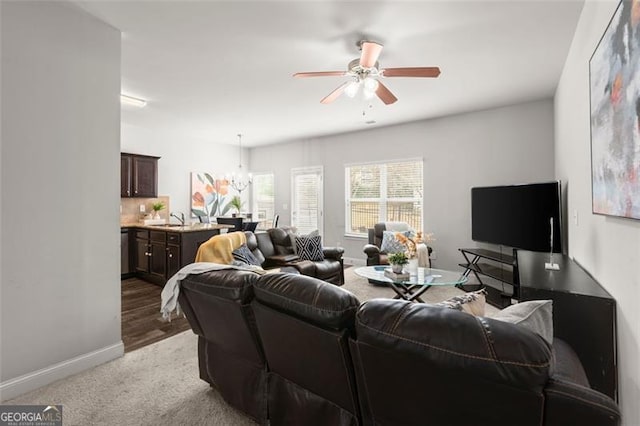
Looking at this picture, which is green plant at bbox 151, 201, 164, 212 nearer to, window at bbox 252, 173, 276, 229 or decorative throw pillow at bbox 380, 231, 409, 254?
window at bbox 252, 173, 276, 229

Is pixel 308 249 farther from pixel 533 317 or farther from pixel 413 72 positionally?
pixel 533 317

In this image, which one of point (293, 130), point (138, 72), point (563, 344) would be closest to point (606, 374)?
point (563, 344)

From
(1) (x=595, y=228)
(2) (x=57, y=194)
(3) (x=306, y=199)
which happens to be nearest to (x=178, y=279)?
(2) (x=57, y=194)

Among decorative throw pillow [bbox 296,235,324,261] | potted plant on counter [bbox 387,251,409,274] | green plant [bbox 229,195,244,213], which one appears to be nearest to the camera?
potted plant on counter [bbox 387,251,409,274]

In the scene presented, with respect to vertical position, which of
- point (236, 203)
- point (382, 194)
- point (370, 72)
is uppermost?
point (370, 72)

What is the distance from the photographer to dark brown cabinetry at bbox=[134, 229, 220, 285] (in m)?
4.40

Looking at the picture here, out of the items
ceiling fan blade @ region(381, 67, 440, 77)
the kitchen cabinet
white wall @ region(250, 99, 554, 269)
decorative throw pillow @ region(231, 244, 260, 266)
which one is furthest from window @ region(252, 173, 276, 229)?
ceiling fan blade @ region(381, 67, 440, 77)

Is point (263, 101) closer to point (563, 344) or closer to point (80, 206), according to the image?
point (80, 206)

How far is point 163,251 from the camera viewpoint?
4.62m

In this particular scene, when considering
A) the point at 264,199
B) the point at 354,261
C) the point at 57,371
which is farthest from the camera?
the point at 264,199

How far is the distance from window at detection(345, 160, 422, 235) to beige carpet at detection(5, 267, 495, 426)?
430 centimetres

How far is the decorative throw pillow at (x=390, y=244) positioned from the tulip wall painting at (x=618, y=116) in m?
3.08

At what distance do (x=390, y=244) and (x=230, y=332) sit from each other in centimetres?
362

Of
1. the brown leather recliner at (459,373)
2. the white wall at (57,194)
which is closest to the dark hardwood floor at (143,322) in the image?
the white wall at (57,194)
